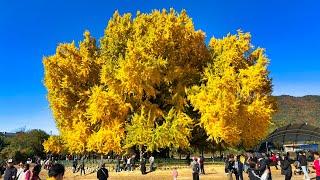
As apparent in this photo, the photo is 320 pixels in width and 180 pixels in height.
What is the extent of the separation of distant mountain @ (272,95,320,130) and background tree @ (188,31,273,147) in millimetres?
89798

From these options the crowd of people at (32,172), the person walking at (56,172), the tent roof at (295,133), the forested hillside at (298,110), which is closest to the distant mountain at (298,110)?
the forested hillside at (298,110)

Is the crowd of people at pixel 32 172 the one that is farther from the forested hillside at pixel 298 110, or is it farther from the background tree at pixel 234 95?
the forested hillside at pixel 298 110

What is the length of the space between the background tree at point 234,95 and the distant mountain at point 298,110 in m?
89.8

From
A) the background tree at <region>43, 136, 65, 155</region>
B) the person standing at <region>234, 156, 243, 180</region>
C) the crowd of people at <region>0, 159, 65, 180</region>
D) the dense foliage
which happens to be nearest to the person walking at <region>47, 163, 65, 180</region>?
the crowd of people at <region>0, 159, 65, 180</region>

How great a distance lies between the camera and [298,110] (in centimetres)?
15550

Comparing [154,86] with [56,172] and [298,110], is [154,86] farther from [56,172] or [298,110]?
[298,110]

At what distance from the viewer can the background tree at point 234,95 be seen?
44125mm

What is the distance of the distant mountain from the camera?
5579 inches

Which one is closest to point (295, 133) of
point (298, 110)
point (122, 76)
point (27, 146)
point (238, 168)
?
point (122, 76)

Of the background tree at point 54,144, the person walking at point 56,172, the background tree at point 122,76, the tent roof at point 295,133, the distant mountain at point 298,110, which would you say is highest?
the distant mountain at point 298,110

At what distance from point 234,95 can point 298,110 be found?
4553 inches

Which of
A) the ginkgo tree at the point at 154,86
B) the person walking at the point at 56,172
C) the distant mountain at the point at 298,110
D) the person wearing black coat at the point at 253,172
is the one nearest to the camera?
the person walking at the point at 56,172

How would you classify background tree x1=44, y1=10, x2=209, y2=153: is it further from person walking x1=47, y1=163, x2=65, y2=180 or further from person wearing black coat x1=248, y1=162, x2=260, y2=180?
person walking x1=47, y1=163, x2=65, y2=180

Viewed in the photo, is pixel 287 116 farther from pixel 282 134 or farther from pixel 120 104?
pixel 120 104
